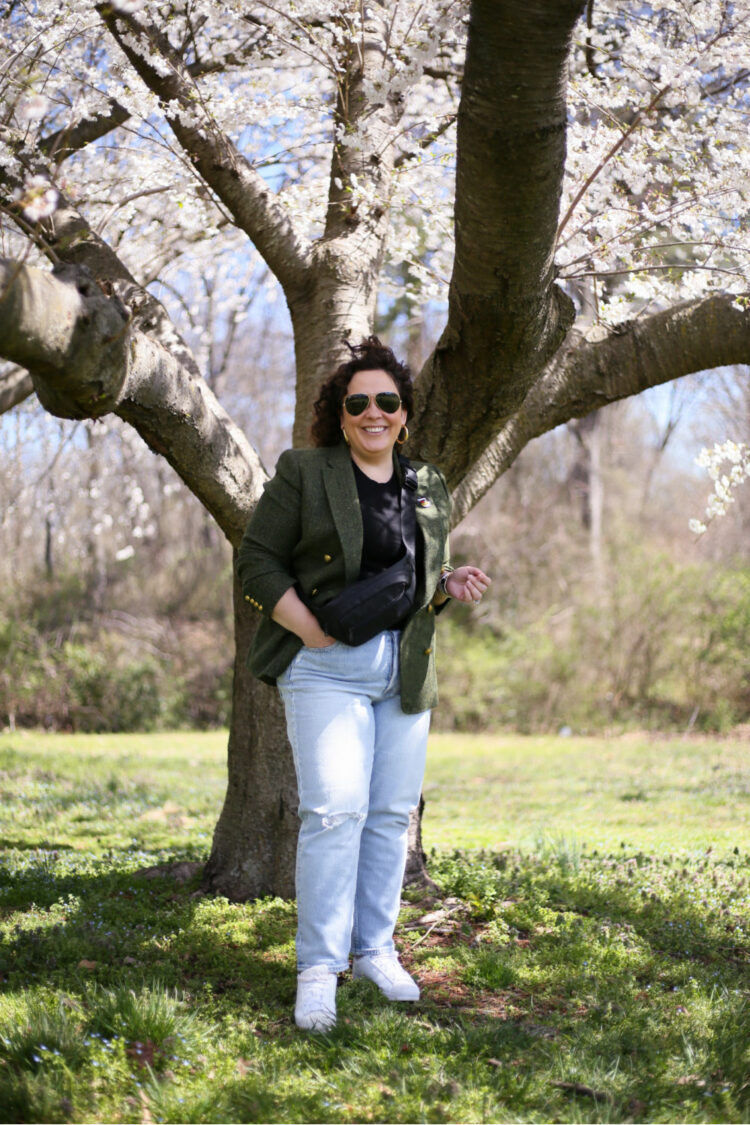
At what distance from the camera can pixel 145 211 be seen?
6.91m

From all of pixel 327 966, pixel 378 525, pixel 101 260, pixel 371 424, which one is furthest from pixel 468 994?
pixel 101 260

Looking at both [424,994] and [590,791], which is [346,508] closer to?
[424,994]

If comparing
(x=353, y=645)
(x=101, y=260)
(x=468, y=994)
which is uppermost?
(x=101, y=260)

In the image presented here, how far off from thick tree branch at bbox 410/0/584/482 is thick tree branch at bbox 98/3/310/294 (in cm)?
99

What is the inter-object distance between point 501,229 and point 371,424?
0.71m

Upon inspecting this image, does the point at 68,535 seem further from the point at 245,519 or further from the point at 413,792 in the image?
the point at 413,792

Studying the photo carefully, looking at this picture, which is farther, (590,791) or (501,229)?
(590,791)

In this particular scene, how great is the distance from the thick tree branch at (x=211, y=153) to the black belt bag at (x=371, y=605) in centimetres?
187

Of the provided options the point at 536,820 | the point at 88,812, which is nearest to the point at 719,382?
the point at 536,820

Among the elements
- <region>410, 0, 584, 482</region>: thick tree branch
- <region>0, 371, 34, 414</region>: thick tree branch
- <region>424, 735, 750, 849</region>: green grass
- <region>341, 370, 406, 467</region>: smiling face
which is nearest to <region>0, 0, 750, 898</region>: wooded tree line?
<region>410, 0, 584, 482</region>: thick tree branch

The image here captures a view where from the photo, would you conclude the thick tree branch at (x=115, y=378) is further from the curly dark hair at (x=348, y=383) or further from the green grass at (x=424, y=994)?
the green grass at (x=424, y=994)

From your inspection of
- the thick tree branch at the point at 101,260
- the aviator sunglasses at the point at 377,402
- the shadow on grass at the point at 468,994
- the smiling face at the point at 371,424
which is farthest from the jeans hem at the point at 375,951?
the thick tree branch at the point at 101,260

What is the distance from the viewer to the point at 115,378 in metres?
2.77

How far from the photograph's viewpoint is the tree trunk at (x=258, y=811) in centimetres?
431
